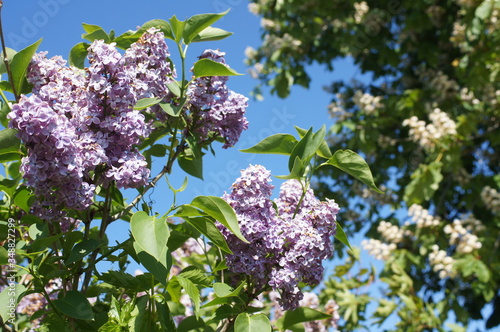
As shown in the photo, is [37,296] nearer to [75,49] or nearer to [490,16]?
[75,49]

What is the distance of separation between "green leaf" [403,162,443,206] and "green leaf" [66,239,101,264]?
10.4 feet

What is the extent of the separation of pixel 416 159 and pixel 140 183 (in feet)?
13.0

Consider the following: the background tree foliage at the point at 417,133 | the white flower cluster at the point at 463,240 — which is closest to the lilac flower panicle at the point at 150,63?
the background tree foliage at the point at 417,133

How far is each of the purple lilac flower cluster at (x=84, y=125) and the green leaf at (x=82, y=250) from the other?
0.06m

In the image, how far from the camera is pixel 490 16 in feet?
11.9

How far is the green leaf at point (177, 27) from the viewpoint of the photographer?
99 centimetres

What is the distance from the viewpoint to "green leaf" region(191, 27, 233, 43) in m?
1.03

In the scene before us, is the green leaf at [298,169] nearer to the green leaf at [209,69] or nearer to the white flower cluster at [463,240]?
the green leaf at [209,69]

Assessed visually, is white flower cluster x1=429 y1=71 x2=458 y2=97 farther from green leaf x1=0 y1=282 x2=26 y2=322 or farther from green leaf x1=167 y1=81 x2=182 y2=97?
green leaf x1=0 y1=282 x2=26 y2=322

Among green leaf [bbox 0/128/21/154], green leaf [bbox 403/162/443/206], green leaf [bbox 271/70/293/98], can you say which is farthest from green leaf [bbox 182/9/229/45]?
green leaf [bbox 271/70/293/98]

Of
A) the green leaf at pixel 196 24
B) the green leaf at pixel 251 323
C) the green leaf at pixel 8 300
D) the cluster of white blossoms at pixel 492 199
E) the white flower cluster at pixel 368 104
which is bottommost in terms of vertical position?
the green leaf at pixel 251 323

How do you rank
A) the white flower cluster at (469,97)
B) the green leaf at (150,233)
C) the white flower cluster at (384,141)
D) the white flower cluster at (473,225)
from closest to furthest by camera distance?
the green leaf at (150,233)
the white flower cluster at (473,225)
the white flower cluster at (469,97)
the white flower cluster at (384,141)

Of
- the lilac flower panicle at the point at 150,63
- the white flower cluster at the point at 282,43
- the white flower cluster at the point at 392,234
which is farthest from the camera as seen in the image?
the white flower cluster at the point at 282,43

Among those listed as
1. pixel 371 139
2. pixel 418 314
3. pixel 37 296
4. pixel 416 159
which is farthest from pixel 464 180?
pixel 37 296
